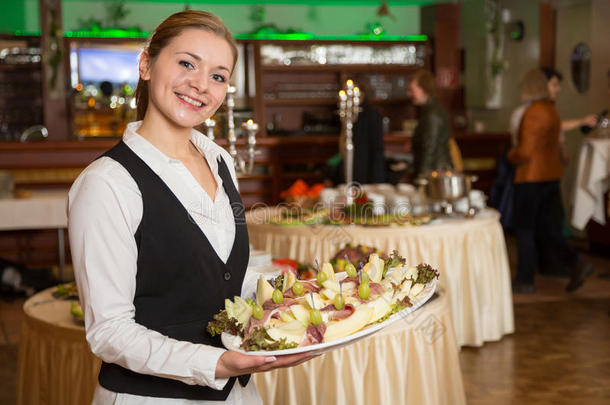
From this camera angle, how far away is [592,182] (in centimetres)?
635

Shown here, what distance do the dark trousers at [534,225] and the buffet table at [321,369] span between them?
3289 mm

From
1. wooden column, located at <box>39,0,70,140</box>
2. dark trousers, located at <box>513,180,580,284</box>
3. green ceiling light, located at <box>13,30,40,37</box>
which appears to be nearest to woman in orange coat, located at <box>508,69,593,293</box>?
dark trousers, located at <box>513,180,580,284</box>

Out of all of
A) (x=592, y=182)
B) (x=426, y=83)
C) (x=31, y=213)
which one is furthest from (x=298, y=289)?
(x=592, y=182)

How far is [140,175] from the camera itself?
1312 mm

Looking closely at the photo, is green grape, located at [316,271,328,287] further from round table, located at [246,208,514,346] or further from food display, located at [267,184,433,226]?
food display, located at [267,184,433,226]

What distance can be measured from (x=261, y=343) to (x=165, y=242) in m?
0.25

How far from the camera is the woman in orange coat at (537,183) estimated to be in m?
5.45

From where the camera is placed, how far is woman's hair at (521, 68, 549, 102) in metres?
5.46

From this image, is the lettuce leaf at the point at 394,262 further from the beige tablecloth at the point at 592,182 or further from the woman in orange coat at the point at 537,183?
the beige tablecloth at the point at 592,182

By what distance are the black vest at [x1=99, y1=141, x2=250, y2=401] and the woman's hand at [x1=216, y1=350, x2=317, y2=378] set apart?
0.16 m

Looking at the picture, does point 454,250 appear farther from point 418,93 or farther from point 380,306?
point 380,306

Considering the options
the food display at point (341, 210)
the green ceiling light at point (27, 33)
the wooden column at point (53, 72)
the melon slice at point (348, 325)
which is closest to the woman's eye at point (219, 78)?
the melon slice at point (348, 325)

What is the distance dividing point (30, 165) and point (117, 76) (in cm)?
299

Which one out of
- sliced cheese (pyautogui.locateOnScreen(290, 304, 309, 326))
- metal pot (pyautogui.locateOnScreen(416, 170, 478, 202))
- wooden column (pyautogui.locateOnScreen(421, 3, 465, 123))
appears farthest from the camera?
wooden column (pyautogui.locateOnScreen(421, 3, 465, 123))
